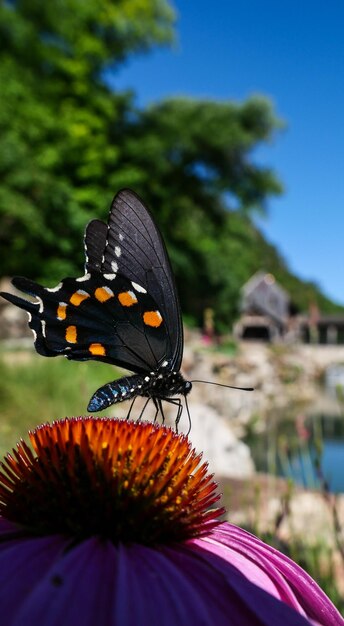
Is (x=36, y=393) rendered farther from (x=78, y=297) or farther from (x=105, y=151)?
(x=105, y=151)

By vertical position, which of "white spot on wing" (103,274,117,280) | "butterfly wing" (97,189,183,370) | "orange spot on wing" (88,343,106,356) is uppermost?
"butterfly wing" (97,189,183,370)

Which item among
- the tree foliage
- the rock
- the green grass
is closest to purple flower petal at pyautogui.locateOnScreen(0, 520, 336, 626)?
the green grass

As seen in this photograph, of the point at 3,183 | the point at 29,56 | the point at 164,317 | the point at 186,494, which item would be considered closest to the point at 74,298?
the point at 164,317

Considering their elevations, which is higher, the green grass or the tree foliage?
the tree foliage

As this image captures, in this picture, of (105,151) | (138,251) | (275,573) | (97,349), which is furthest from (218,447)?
(105,151)

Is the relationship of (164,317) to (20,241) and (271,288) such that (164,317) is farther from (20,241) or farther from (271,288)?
(271,288)

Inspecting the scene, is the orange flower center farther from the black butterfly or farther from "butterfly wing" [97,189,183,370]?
"butterfly wing" [97,189,183,370]

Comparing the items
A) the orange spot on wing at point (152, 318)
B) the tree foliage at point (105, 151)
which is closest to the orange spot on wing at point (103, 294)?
the orange spot on wing at point (152, 318)
